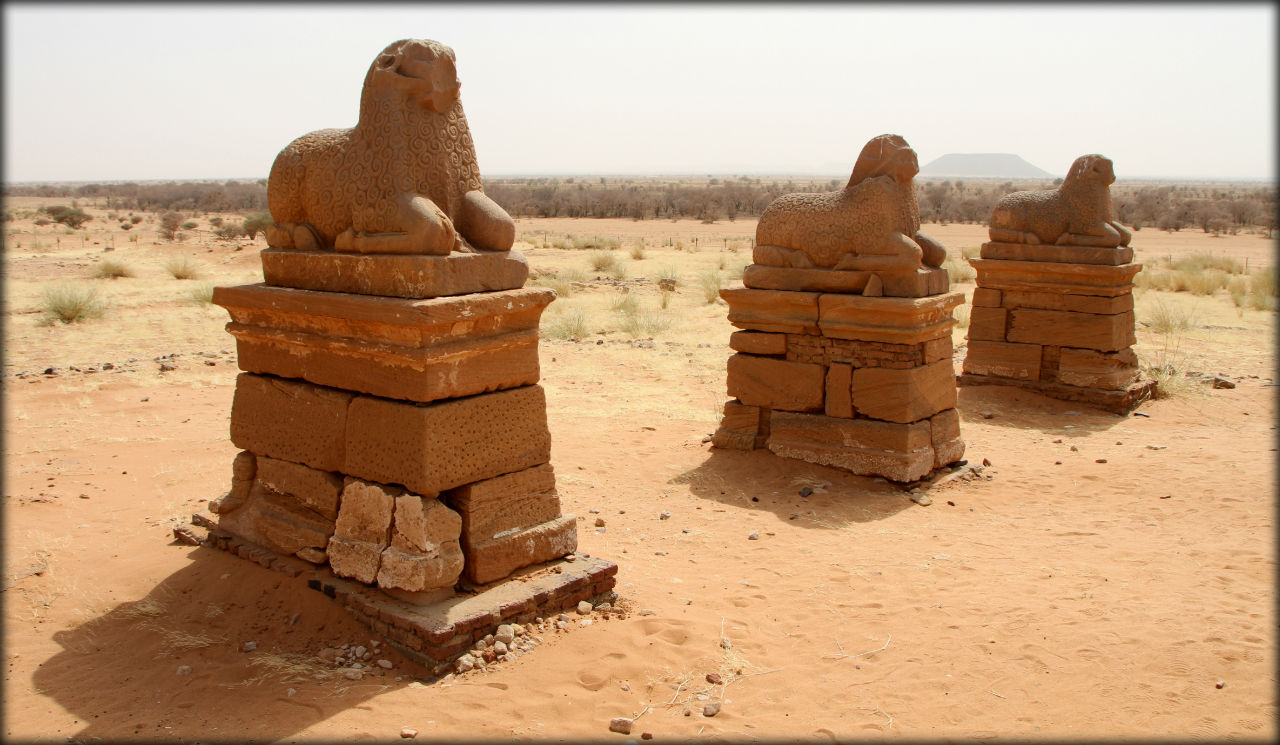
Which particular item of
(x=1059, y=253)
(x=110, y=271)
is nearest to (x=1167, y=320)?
(x=1059, y=253)

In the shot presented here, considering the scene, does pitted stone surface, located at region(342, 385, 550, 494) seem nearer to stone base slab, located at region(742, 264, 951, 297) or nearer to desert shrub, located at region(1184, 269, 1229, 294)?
stone base slab, located at region(742, 264, 951, 297)

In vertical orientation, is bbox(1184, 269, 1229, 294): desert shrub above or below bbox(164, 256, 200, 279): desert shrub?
below

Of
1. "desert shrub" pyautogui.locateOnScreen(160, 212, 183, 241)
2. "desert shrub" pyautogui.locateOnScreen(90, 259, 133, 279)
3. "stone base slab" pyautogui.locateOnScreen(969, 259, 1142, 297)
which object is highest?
"desert shrub" pyautogui.locateOnScreen(160, 212, 183, 241)

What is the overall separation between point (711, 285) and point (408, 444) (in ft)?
40.6

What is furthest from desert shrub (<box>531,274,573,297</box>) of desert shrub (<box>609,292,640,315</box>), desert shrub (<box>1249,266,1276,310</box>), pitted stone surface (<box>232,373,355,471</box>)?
desert shrub (<box>1249,266,1276,310</box>)

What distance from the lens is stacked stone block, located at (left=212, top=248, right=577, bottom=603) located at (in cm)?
411

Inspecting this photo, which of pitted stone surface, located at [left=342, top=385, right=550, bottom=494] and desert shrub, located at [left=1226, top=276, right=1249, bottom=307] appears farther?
desert shrub, located at [left=1226, top=276, right=1249, bottom=307]

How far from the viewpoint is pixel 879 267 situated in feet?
21.3

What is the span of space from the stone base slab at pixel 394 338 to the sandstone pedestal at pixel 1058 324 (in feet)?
20.8

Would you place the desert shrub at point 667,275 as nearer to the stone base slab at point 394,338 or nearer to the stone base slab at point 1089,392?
the stone base slab at point 1089,392

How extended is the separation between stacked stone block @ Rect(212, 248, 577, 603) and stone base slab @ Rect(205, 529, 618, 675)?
0.07 m

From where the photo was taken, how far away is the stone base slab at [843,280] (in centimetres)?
644

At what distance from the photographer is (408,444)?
4.14m

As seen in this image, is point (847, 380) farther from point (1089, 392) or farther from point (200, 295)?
point (200, 295)
